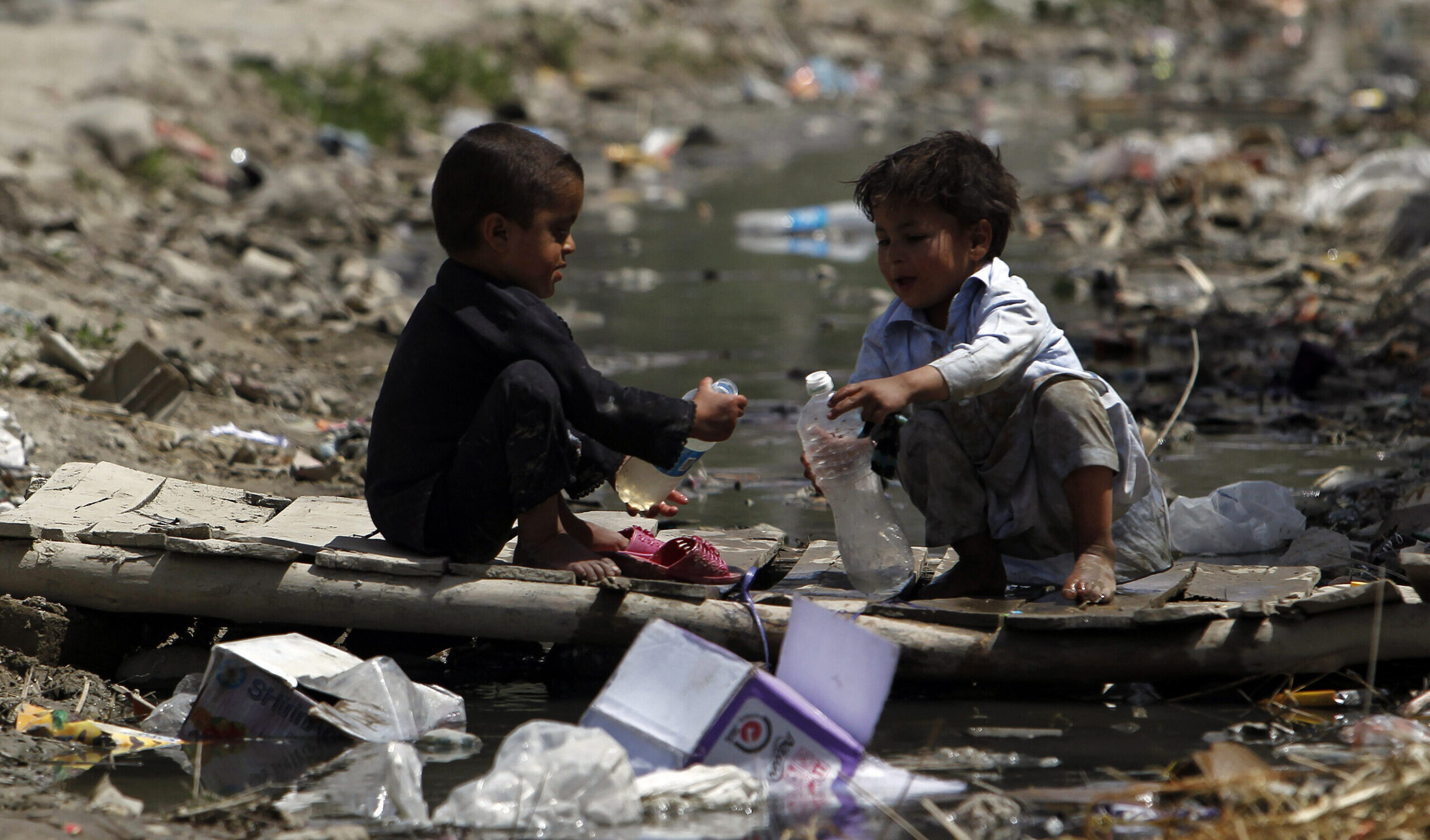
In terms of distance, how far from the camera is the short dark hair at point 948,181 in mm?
3457

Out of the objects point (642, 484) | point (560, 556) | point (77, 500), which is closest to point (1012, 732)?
point (560, 556)

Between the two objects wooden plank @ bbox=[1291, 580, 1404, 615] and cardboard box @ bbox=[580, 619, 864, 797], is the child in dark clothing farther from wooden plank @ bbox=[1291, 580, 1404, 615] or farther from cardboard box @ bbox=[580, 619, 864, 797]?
wooden plank @ bbox=[1291, 580, 1404, 615]

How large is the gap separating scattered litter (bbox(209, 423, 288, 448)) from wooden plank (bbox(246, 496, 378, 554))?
1417 millimetres

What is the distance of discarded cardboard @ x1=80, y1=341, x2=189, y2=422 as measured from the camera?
5.68 metres

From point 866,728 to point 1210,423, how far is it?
3.67m

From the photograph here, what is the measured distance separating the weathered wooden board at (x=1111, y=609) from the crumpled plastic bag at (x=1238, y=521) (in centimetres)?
60

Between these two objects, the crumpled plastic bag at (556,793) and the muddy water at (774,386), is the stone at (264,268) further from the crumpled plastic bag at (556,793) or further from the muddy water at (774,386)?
the crumpled plastic bag at (556,793)

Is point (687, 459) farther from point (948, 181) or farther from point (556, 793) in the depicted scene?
point (556, 793)

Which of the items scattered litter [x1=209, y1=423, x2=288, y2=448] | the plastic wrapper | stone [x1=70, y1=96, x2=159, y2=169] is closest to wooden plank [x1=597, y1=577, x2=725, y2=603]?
the plastic wrapper

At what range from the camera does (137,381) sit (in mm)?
5699

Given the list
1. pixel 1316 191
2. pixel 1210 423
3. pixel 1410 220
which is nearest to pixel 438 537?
pixel 1210 423

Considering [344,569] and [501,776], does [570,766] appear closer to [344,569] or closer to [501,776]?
[501,776]

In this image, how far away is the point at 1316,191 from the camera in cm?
1064

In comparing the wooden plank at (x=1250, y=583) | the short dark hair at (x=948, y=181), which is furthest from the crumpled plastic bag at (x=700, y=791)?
the short dark hair at (x=948, y=181)
